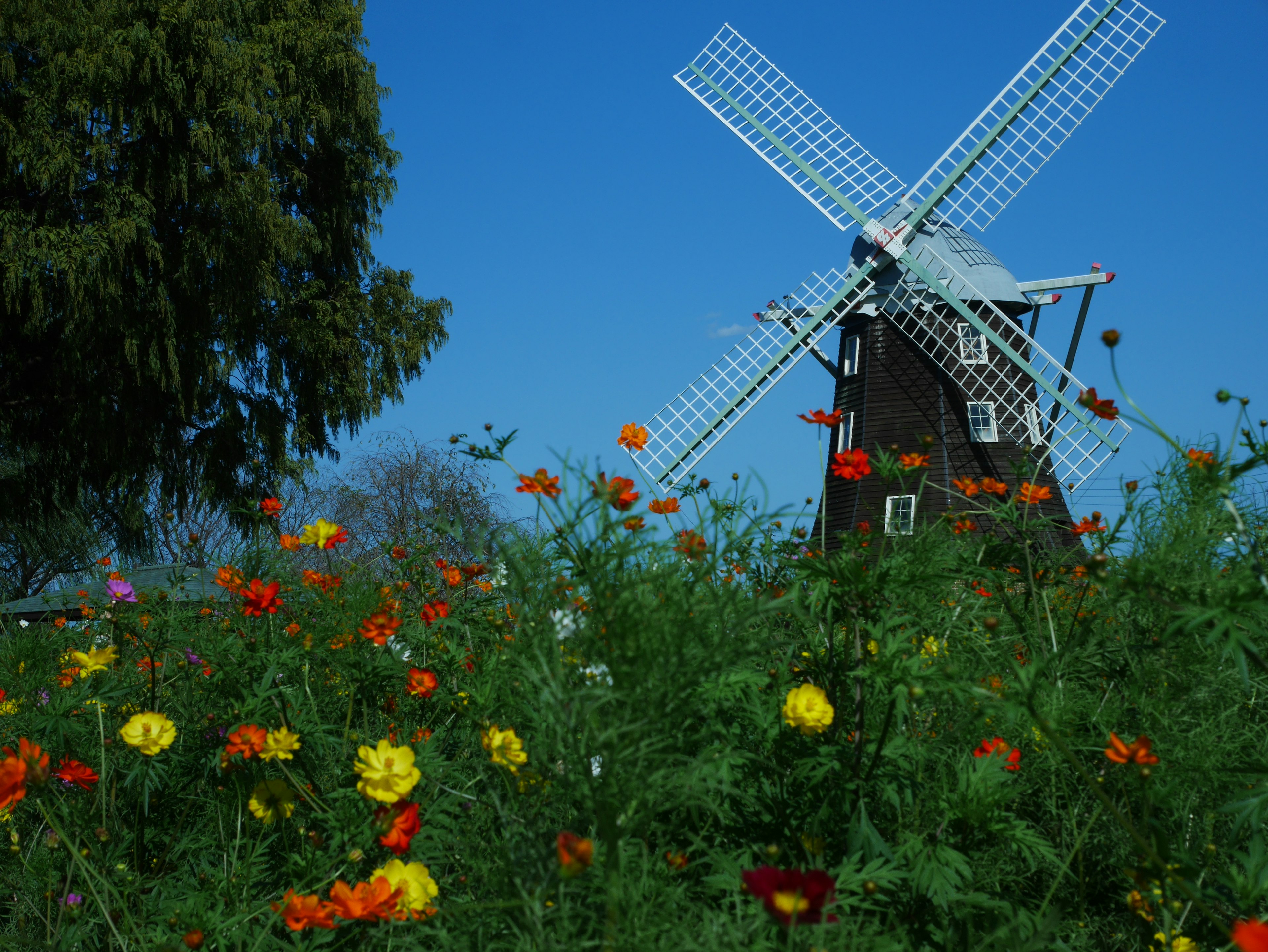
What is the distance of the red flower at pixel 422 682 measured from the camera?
81.3 inches

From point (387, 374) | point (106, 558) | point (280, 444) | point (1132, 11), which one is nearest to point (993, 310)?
point (1132, 11)

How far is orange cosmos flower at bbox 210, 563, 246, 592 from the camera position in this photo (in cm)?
238

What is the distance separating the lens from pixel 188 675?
2434 mm

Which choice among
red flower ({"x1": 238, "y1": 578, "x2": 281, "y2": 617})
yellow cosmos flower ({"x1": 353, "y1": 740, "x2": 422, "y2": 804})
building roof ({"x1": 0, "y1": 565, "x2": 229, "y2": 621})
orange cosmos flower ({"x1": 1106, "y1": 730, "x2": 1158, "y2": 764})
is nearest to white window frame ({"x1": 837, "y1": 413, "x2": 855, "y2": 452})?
building roof ({"x1": 0, "y1": 565, "x2": 229, "y2": 621})

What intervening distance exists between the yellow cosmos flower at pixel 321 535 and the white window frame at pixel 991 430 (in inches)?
510

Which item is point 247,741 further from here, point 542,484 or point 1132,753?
point 1132,753

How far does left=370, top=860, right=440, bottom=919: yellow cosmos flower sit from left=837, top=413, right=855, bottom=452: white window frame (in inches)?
489

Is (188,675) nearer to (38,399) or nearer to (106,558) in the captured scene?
(106,558)

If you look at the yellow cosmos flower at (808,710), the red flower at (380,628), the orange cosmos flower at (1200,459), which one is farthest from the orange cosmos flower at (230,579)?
the orange cosmos flower at (1200,459)

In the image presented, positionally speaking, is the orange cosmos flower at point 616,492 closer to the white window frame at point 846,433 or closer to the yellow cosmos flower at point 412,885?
the yellow cosmos flower at point 412,885

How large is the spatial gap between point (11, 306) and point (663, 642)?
1442 cm

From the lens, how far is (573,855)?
3.62ft

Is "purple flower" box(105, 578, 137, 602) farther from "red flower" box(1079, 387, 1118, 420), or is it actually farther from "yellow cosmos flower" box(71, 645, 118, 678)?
"red flower" box(1079, 387, 1118, 420)

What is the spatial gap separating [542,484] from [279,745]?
2.35 ft
